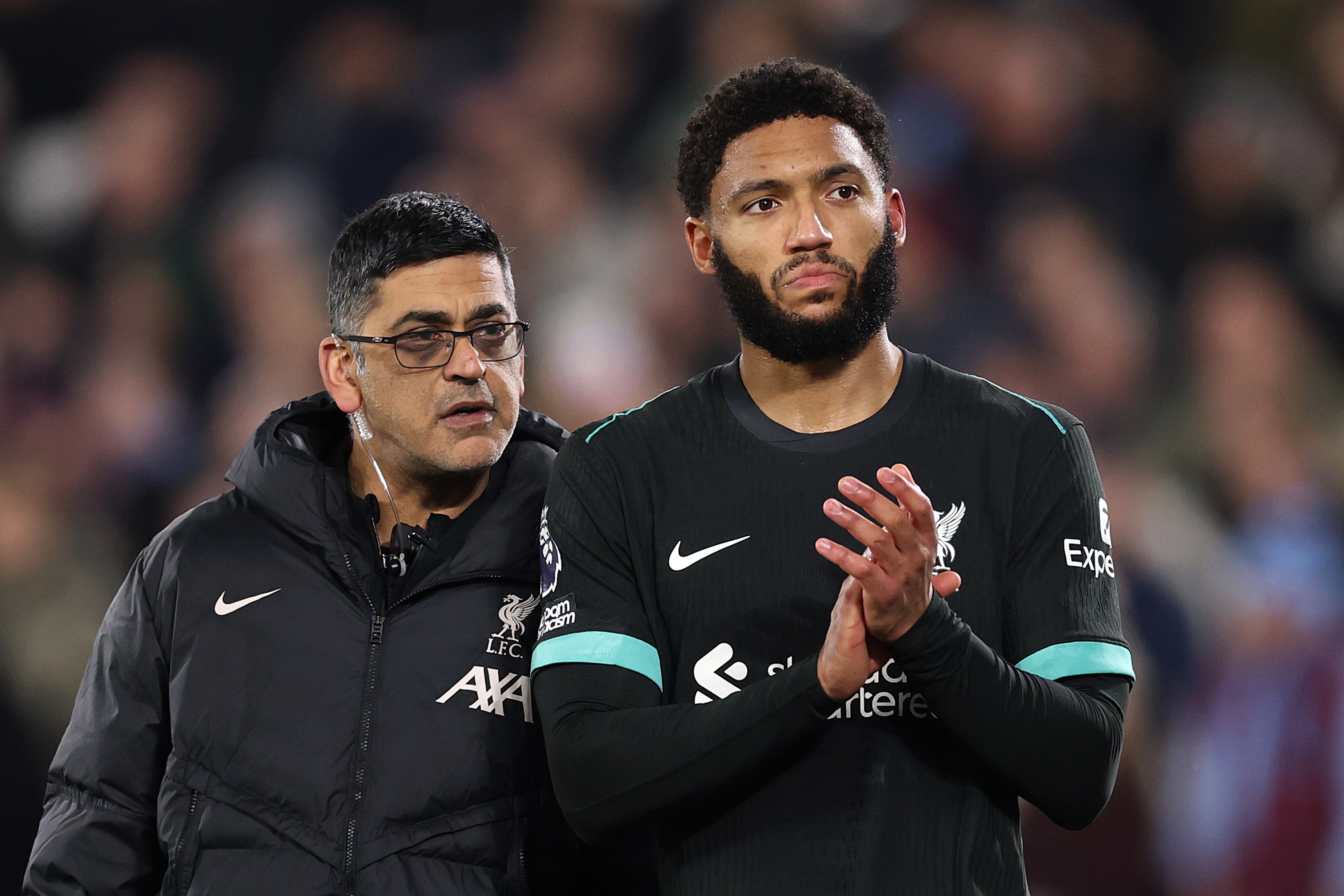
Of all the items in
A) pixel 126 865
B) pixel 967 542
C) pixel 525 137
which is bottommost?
pixel 126 865

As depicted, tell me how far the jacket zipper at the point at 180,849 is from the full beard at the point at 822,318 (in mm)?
1139

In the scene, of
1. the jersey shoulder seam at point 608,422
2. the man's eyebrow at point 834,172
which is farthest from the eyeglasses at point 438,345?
the man's eyebrow at point 834,172

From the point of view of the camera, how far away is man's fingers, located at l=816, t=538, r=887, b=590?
5.50 ft

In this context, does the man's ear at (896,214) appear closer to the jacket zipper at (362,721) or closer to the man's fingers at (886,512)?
the man's fingers at (886,512)

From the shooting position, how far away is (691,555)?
2031mm

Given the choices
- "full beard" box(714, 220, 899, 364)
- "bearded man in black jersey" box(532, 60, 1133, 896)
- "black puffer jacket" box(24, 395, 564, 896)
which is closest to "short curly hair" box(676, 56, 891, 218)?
"bearded man in black jersey" box(532, 60, 1133, 896)

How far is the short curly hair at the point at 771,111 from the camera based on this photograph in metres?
2.16

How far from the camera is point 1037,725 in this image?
1796 mm

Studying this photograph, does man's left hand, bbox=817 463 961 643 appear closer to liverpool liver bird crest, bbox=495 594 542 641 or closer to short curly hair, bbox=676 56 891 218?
short curly hair, bbox=676 56 891 218

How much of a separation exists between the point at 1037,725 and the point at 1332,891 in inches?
135

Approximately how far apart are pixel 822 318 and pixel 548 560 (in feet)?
1.78

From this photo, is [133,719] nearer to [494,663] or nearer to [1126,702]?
[494,663]

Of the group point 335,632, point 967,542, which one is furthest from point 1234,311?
point 335,632

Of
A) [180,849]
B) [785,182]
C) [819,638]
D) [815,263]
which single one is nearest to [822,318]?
[815,263]
